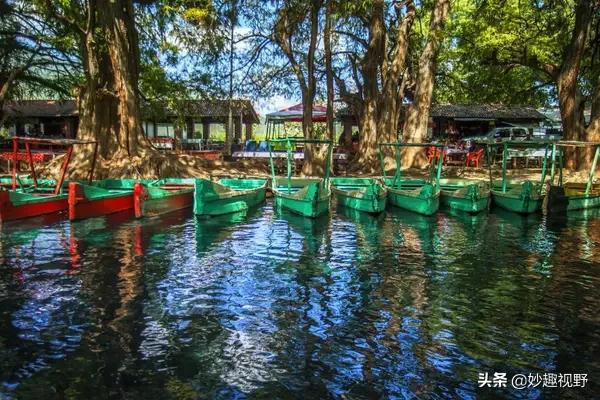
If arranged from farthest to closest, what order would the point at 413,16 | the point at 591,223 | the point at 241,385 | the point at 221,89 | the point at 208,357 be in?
1. the point at 221,89
2. the point at 413,16
3. the point at 591,223
4. the point at 208,357
5. the point at 241,385

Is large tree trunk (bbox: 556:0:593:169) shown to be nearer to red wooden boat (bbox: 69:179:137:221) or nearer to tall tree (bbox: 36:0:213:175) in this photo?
tall tree (bbox: 36:0:213:175)

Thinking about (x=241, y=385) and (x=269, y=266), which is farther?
(x=269, y=266)

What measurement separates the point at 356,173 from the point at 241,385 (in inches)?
824

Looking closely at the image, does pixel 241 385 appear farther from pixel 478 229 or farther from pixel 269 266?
pixel 478 229

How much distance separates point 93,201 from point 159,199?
1878 mm

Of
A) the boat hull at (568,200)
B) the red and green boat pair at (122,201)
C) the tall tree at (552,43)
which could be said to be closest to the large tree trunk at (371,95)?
the tall tree at (552,43)

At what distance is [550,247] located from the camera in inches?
514

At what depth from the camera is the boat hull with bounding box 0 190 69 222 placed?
14805 millimetres

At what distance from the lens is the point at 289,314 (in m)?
8.05

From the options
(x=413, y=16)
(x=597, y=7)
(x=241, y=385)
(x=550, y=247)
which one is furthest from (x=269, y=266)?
(x=597, y=7)

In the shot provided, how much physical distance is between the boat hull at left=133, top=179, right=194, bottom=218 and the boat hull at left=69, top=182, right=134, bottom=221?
25.8 inches

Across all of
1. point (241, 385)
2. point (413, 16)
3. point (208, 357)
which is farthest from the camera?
point (413, 16)

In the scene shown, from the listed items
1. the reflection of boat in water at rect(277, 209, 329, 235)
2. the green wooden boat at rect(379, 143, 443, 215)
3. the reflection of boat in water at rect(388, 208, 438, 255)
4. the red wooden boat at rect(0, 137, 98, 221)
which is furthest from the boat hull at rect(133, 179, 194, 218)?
the green wooden boat at rect(379, 143, 443, 215)
